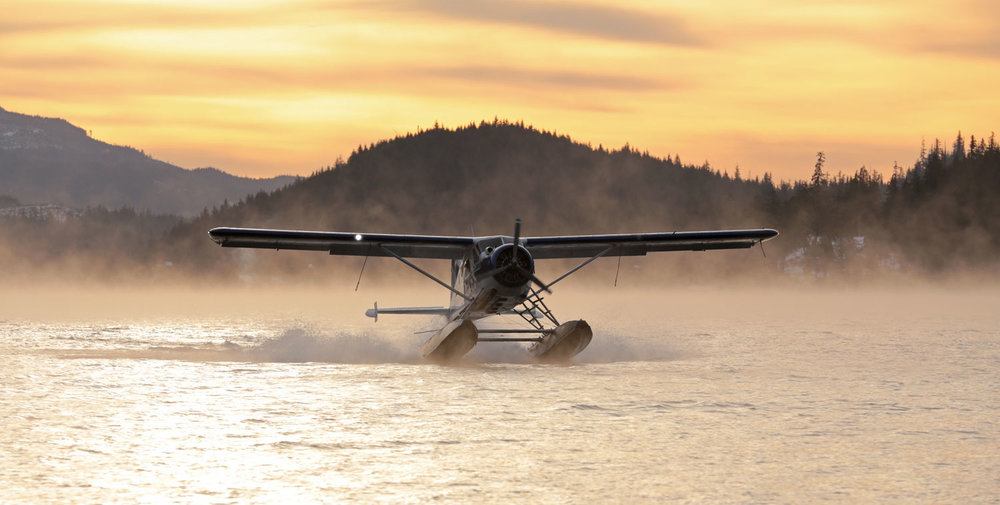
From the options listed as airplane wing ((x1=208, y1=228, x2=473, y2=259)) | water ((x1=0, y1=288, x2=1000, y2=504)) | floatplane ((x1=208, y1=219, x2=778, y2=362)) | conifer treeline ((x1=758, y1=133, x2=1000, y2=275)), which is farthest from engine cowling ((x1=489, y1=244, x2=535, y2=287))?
conifer treeline ((x1=758, y1=133, x2=1000, y2=275))

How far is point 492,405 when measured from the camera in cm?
1752

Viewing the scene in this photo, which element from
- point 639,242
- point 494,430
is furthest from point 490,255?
point 494,430

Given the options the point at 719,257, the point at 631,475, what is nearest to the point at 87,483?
the point at 631,475

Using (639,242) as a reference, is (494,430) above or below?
below

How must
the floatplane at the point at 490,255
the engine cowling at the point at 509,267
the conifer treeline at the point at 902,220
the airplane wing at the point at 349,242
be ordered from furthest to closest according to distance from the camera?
the conifer treeline at the point at 902,220 → the airplane wing at the point at 349,242 → the floatplane at the point at 490,255 → the engine cowling at the point at 509,267

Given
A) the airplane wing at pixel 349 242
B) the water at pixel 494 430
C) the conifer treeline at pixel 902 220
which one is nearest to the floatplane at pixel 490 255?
the airplane wing at pixel 349 242

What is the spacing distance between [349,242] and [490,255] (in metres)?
Result: 4.37

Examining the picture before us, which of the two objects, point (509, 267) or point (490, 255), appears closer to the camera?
point (509, 267)

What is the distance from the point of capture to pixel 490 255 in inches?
831

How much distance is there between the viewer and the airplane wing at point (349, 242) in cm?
2239

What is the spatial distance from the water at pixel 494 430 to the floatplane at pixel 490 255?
0.95 m

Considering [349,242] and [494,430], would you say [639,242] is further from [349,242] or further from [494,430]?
[494,430]

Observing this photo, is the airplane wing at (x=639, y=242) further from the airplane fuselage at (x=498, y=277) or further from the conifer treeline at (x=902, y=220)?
the conifer treeline at (x=902, y=220)

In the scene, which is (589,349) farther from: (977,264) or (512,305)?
(977,264)
